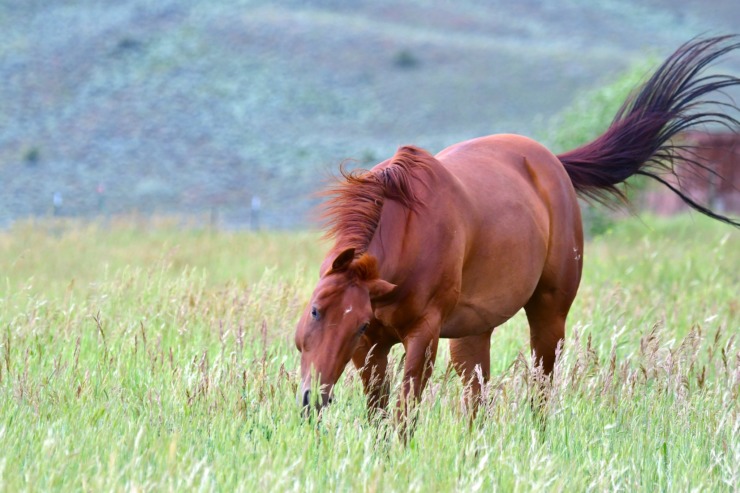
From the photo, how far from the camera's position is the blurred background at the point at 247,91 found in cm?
3862

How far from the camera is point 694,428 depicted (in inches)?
191

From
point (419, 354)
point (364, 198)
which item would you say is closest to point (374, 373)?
point (419, 354)

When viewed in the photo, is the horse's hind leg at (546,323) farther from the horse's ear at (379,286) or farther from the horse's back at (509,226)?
the horse's ear at (379,286)

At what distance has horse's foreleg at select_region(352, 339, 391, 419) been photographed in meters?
4.74

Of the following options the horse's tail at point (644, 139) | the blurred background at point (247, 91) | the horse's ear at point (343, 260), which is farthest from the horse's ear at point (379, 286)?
the blurred background at point (247, 91)

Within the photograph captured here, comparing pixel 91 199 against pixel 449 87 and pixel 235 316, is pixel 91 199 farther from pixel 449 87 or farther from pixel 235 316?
→ pixel 235 316

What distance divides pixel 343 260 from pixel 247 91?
4467cm

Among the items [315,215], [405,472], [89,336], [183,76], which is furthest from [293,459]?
[183,76]

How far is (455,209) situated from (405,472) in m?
1.50

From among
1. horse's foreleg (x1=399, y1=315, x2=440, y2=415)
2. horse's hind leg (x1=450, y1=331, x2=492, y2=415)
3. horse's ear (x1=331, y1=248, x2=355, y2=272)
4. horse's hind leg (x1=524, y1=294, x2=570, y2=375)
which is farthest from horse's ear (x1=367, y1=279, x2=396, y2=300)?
horse's hind leg (x1=524, y1=294, x2=570, y2=375)

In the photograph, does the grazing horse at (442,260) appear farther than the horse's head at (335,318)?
Yes

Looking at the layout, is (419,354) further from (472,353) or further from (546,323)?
(546,323)

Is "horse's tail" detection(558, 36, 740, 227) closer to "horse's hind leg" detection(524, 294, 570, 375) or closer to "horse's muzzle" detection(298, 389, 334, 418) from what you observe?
"horse's hind leg" detection(524, 294, 570, 375)

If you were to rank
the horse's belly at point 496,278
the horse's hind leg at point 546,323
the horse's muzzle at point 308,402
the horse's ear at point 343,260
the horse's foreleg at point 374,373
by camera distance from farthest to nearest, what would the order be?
1. the horse's hind leg at point 546,323
2. the horse's belly at point 496,278
3. the horse's foreleg at point 374,373
4. the horse's ear at point 343,260
5. the horse's muzzle at point 308,402
